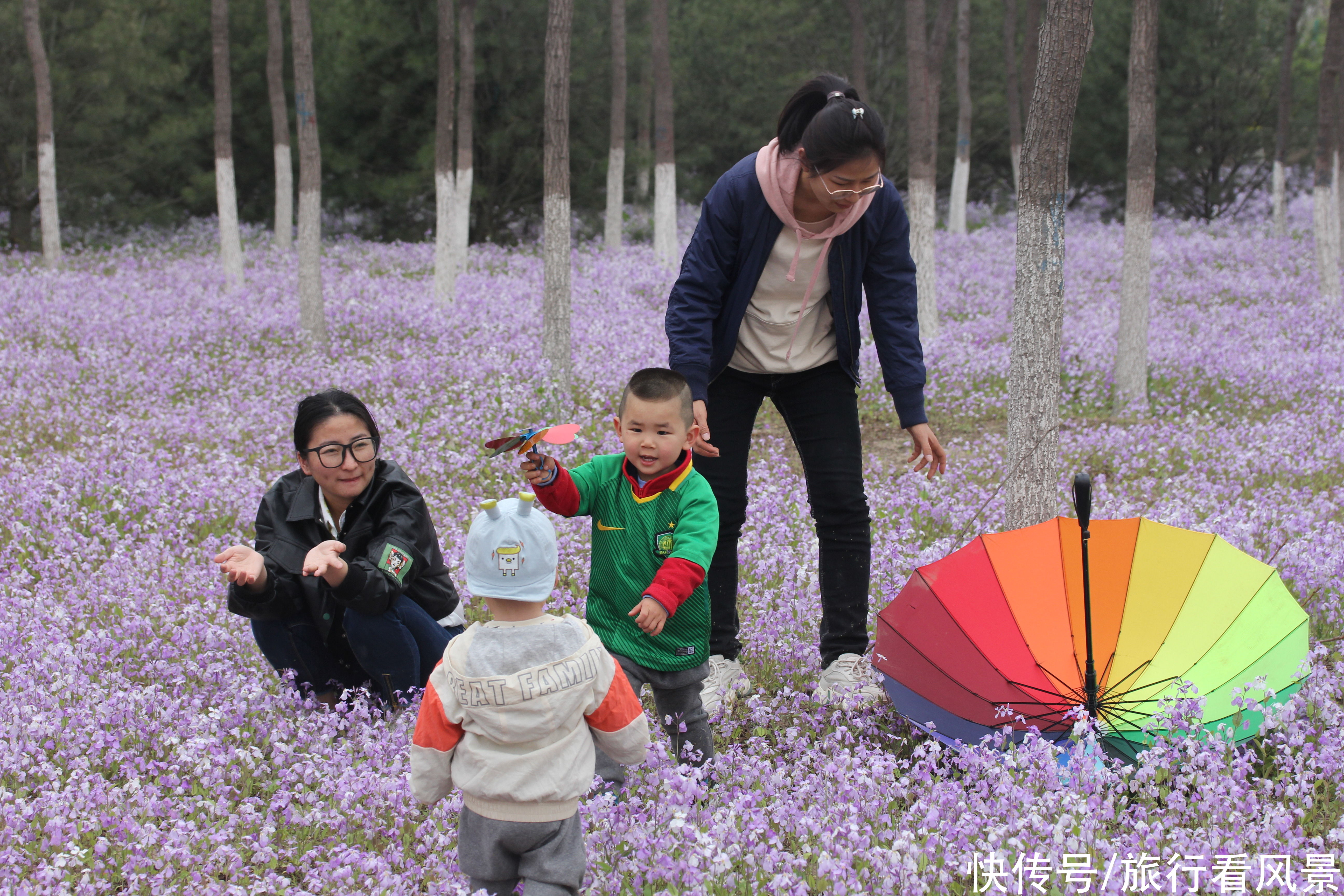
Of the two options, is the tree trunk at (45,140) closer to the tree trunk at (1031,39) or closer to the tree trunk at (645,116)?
the tree trunk at (645,116)

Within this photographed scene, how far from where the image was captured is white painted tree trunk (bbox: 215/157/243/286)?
17250mm

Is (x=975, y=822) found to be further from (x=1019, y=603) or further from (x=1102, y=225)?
(x=1102, y=225)

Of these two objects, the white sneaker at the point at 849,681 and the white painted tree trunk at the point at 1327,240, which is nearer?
the white sneaker at the point at 849,681

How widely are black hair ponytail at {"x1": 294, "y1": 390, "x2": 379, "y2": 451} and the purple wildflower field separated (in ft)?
3.48

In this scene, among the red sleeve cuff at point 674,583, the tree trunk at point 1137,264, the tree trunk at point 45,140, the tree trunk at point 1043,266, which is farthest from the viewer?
the tree trunk at point 45,140

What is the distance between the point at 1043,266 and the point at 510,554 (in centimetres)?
397

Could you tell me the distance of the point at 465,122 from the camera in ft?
62.0

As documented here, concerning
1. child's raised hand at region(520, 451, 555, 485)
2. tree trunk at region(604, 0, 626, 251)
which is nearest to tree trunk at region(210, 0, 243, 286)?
tree trunk at region(604, 0, 626, 251)

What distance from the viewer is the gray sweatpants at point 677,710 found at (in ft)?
11.9

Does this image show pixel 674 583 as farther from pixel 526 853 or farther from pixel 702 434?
pixel 526 853

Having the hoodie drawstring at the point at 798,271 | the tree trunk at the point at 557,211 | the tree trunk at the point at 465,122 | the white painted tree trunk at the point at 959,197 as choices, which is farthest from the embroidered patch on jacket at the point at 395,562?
the white painted tree trunk at the point at 959,197

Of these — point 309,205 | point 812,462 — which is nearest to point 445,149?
point 309,205

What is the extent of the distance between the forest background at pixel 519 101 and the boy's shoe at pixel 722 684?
20.7 metres

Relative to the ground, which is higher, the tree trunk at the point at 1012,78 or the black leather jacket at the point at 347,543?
the tree trunk at the point at 1012,78
